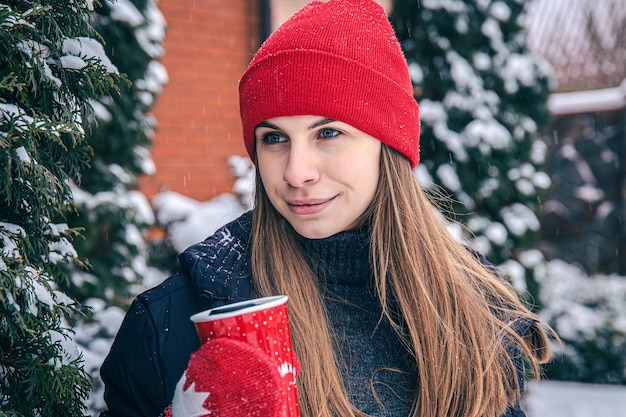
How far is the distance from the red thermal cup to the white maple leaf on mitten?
10 centimetres

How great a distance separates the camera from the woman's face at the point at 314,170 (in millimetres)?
1792

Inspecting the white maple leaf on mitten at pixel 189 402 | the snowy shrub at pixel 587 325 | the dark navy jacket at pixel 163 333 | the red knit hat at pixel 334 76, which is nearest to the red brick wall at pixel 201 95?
the snowy shrub at pixel 587 325

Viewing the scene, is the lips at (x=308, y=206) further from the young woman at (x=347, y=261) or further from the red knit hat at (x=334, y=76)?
the red knit hat at (x=334, y=76)

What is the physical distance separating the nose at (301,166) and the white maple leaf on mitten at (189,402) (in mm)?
664

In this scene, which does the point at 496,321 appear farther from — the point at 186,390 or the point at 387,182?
the point at 186,390

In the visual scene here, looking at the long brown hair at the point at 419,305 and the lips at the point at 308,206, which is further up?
the lips at the point at 308,206

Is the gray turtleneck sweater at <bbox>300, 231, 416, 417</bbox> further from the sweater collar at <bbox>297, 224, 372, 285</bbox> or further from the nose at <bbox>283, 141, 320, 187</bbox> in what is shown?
the nose at <bbox>283, 141, 320, 187</bbox>

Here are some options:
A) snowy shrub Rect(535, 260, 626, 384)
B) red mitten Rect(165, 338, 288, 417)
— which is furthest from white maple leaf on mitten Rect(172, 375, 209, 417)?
snowy shrub Rect(535, 260, 626, 384)

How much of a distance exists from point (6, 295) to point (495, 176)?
15.1 ft

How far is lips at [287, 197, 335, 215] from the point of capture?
182 cm

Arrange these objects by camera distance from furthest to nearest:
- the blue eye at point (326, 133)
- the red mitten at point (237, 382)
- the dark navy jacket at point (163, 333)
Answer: the blue eye at point (326, 133) → the dark navy jacket at point (163, 333) → the red mitten at point (237, 382)

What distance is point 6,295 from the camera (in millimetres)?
1391

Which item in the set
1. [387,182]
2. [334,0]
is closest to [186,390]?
[387,182]

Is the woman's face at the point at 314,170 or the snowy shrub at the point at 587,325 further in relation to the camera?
the snowy shrub at the point at 587,325
